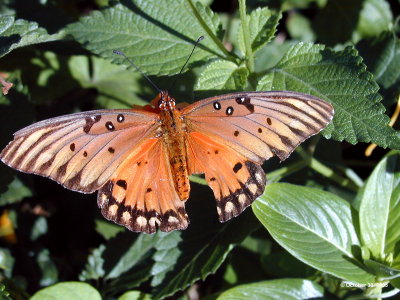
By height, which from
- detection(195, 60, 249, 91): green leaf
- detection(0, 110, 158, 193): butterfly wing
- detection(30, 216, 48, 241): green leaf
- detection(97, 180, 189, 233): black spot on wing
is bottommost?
detection(30, 216, 48, 241): green leaf

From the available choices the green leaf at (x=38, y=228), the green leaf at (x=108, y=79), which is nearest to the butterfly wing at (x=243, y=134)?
the green leaf at (x=108, y=79)

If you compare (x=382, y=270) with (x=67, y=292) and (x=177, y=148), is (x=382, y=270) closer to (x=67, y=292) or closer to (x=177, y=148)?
(x=177, y=148)

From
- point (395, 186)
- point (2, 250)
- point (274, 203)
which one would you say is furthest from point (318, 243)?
point (2, 250)

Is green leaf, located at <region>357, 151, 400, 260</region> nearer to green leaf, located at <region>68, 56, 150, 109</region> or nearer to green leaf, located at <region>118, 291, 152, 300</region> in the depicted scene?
green leaf, located at <region>118, 291, 152, 300</region>

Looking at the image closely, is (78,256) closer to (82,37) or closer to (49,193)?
(49,193)

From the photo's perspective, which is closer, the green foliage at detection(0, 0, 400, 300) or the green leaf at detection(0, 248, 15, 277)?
the green foliage at detection(0, 0, 400, 300)

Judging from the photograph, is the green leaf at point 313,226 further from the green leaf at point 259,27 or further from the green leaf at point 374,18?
the green leaf at point 374,18

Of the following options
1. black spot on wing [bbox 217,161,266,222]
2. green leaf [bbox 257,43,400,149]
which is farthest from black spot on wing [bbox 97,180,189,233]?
green leaf [bbox 257,43,400,149]
